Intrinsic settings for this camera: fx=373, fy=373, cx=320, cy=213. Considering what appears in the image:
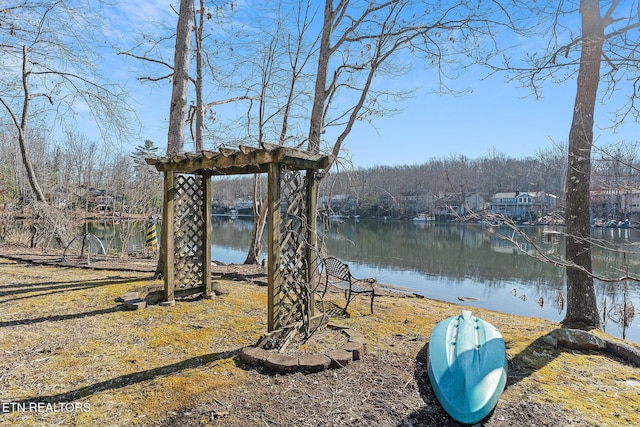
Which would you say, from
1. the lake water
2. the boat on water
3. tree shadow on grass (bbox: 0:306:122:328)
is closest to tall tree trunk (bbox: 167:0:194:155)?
tree shadow on grass (bbox: 0:306:122:328)

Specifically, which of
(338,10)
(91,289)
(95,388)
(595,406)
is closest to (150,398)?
(95,388)

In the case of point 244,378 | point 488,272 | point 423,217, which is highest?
point 423,217

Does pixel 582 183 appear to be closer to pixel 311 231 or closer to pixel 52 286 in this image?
pixel 311 231

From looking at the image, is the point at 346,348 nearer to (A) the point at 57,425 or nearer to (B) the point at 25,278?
(A) the point at 57,425

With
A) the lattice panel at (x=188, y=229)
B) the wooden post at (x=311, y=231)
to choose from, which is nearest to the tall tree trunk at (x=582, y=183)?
the wooden post at (x=311, y=231)

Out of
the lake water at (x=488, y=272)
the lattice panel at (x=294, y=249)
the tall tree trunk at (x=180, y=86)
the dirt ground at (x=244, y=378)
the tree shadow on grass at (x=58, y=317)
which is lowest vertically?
the lake water at (x=488, y=272)

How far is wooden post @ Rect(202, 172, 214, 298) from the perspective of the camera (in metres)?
4.71

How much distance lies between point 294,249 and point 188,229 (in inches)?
76.0

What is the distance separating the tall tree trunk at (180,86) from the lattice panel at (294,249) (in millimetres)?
2942

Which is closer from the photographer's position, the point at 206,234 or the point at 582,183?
the point at 582,183

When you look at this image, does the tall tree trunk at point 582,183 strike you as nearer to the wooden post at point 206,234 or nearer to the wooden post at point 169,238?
the wooden post at point 206,234

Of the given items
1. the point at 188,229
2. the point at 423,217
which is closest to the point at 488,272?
the point at 188,229

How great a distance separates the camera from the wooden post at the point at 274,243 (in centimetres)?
311

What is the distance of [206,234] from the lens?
4773 millimetres
